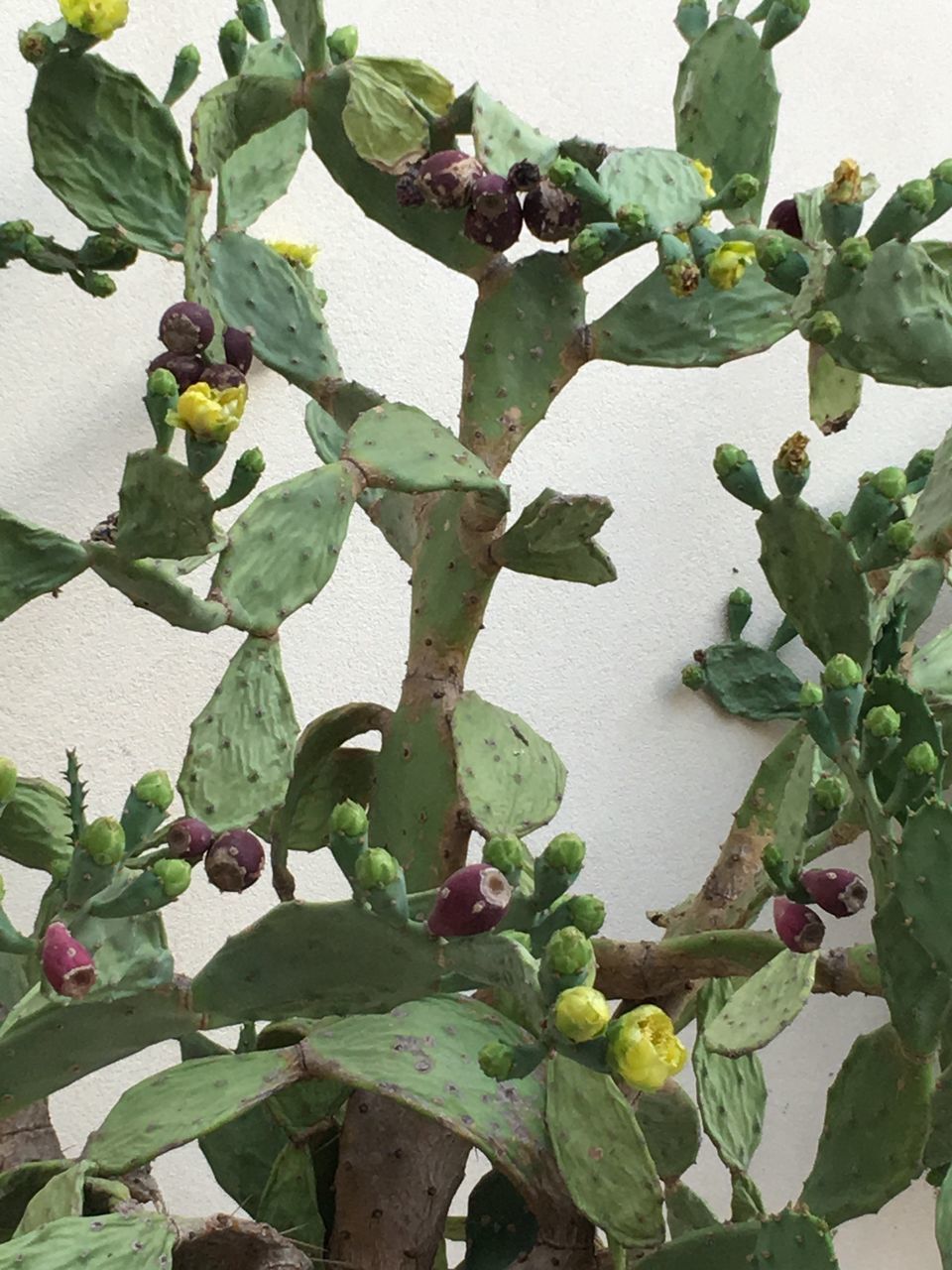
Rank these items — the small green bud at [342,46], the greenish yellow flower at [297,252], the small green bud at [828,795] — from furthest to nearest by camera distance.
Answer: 1. the greenish yellow flower at [297,252]
2. the small green bud at [342,46]
3. the small green bud at [828,795]

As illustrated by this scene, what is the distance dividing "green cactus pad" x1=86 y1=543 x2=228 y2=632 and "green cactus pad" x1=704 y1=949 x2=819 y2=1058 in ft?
1.35

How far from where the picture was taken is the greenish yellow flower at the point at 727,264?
3.07 feet

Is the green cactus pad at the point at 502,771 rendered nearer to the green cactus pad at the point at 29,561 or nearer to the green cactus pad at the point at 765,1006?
the green cactus pad at the point at 765,1006

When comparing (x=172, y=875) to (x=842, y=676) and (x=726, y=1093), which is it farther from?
(x=726, y=1093)

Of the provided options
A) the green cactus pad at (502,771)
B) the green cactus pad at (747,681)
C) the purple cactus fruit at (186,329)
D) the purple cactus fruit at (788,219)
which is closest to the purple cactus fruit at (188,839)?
the green cactus pad at (502,771)

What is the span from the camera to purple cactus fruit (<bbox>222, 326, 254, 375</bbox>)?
96 cm

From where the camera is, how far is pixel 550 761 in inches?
39.5

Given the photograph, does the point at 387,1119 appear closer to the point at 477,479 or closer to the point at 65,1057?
the point at 65,1057

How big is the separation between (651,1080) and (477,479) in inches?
16.9

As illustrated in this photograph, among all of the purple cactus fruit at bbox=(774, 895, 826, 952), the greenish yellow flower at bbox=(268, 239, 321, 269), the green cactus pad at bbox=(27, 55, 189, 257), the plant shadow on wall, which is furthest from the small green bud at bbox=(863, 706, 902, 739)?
the greenish yellow flower at bbox=(268, 239, 321, 269)

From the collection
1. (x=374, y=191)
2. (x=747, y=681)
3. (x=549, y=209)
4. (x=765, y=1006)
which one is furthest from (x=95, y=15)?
(x=747, y=681)

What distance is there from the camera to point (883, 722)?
76cm

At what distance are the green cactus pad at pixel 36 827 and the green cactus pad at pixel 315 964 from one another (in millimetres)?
193

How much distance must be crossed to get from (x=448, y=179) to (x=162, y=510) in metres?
0.31
